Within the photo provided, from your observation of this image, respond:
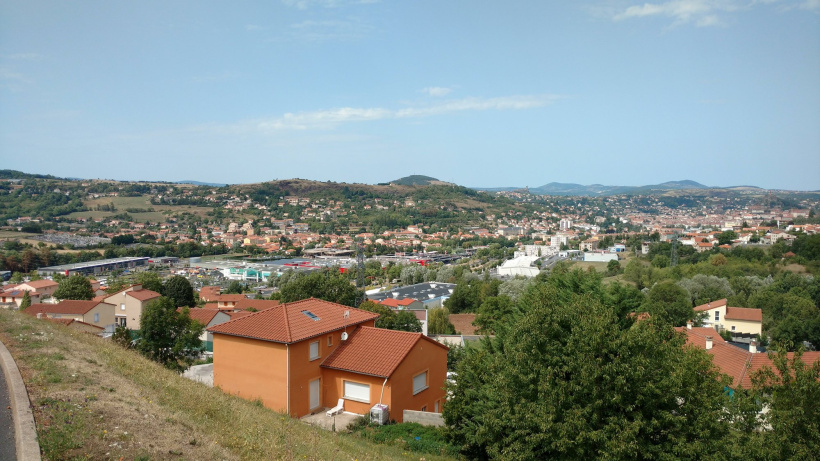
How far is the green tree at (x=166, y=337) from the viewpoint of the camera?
14648 mm

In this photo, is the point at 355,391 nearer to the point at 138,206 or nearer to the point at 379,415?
the point at 379,415

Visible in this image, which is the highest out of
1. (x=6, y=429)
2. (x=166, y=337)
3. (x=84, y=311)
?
(x=6, y=429)

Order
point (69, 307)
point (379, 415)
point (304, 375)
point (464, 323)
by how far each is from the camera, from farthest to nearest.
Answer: point (464, 323) < point (69, 307) < point (304, 375) < point (379, 415)

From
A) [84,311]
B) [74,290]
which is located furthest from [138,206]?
[84,311]

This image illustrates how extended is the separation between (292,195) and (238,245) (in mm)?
64496

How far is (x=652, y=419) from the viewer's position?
23.2 feet

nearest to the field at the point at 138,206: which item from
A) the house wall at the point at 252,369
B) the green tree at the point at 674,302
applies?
the green tree at the point at 674,302

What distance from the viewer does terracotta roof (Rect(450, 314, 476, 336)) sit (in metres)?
30.7

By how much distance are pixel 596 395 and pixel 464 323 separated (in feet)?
83.3

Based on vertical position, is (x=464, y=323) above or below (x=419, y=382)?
below

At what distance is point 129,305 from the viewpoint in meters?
29.5

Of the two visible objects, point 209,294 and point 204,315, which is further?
point 209,294

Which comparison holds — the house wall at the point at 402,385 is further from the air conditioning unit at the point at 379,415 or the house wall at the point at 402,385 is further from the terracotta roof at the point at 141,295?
the terracotta roof at the point at 141,295

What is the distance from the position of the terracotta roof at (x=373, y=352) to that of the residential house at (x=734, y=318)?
26826mm
